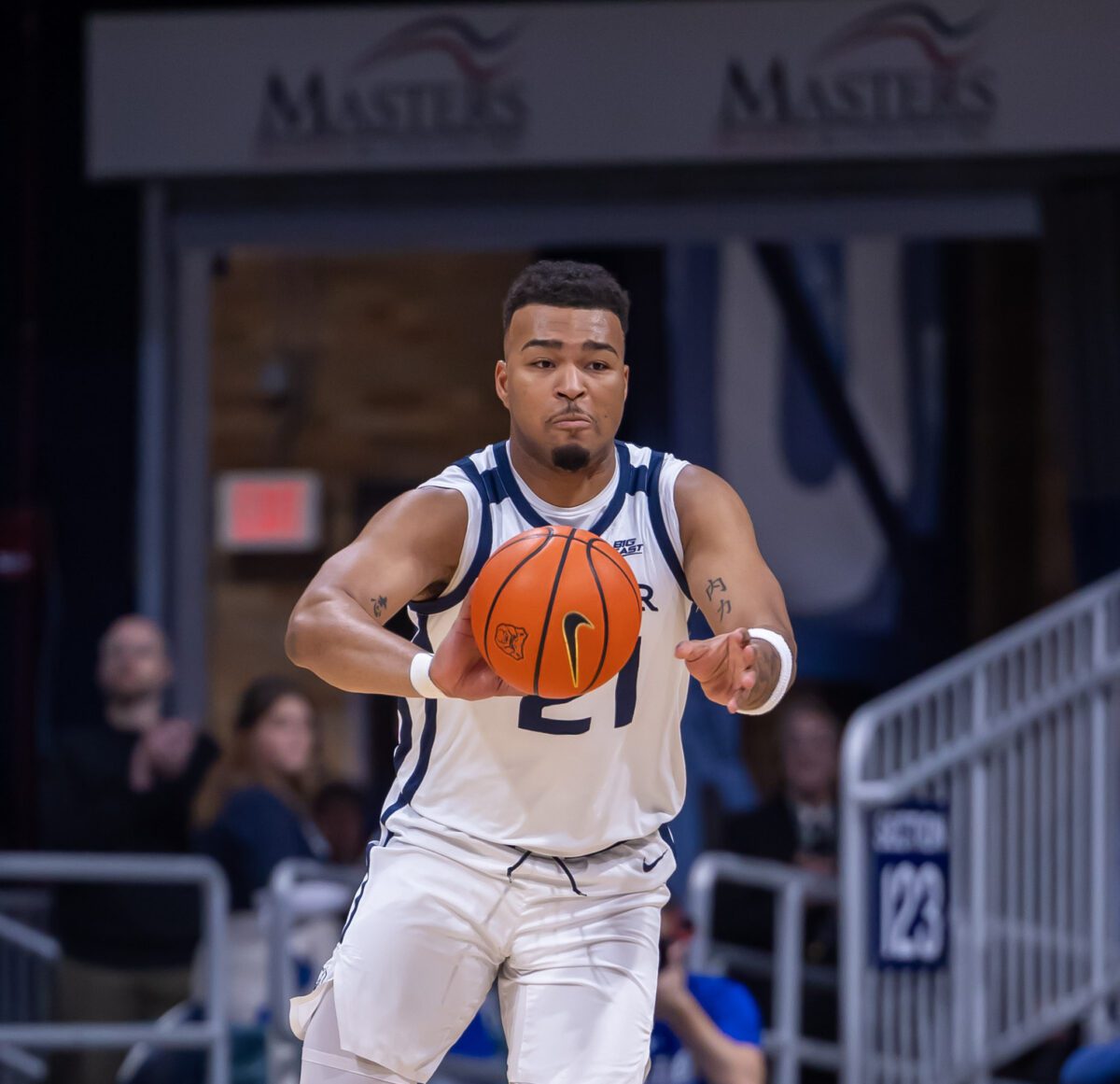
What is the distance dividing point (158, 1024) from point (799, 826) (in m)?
2.34

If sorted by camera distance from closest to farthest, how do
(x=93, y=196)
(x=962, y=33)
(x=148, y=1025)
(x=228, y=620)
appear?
(x=148, y=1025), (x=962, y=33), (x=93, y=196), (x=228, y=620)

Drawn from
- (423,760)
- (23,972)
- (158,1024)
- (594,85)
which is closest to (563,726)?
(423,760)

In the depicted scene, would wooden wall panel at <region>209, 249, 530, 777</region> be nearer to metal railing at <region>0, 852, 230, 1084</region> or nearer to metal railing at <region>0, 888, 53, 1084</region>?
metal railing at <region>0, 888, 53, 1084</region>

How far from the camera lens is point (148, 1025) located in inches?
225

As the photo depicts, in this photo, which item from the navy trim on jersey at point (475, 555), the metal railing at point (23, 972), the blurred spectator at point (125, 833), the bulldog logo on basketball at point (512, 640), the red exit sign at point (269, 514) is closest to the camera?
the bulldog logo on basketball at point (512, 640)

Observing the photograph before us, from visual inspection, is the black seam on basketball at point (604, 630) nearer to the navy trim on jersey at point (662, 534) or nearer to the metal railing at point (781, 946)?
the navy trim on jersey at point (662, 534)

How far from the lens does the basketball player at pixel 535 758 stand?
3.06 meters

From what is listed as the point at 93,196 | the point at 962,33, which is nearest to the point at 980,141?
the point at 962,33

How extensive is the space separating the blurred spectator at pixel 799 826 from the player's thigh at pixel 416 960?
3253 mm

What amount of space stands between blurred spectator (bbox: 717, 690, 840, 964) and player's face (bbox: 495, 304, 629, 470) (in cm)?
338

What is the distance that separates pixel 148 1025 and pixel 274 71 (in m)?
4.12

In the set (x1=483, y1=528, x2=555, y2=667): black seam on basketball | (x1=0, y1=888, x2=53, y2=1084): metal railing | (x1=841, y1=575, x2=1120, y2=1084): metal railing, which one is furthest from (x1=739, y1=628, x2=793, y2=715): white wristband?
(x1=0, y1=888, x2=53, y2=1084): metal railing

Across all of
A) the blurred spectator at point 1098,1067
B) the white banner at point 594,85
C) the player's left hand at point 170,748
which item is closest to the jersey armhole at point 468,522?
the blurred spectator at point 1098,1067

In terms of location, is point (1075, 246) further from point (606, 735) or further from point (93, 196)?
point (606, 735)
